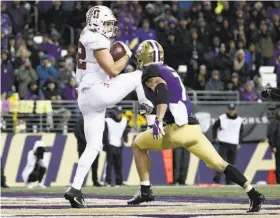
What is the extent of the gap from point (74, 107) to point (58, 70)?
3.65 ft

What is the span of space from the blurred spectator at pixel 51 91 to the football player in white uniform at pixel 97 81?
10.6 meters

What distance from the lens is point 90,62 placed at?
1021 centimetres

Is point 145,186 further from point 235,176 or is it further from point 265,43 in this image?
point 265,43

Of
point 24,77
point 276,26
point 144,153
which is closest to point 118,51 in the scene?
point 144,153

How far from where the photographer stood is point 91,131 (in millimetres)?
10102

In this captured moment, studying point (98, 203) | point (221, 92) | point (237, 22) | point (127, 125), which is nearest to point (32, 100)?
Answer: point (127, 125)

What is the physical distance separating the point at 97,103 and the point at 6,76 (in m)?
10.9

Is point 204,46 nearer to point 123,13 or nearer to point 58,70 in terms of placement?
point 123,13

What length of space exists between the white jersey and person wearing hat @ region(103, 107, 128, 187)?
9757 millimetres

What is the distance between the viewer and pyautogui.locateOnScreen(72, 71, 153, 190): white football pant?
10.1 m

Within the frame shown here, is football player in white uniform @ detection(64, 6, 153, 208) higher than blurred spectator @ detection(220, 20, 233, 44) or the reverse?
higher

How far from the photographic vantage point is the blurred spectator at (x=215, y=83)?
22.5 m

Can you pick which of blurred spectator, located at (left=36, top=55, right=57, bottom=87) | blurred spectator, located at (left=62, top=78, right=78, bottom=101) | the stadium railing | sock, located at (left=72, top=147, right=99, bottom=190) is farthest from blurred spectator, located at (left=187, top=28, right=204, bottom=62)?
sock, located at (left=72, top=147, right=99, bottom=190)

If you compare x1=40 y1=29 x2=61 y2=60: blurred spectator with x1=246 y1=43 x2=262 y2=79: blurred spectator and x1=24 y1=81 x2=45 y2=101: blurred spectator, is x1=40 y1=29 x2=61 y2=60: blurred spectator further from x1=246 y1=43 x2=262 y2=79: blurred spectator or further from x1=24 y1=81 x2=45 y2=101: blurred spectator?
x1=246 y1=43 x2=262 y2=79: blurred spectator
